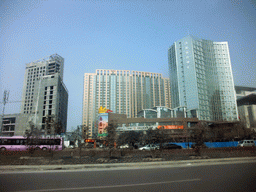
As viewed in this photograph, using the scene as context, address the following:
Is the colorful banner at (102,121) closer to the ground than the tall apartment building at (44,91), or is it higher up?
closer to the ground

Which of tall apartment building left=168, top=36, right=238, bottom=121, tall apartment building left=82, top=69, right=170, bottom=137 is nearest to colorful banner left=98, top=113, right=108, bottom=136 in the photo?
tall apartment building left=168, top=36, right=238, bottom=121

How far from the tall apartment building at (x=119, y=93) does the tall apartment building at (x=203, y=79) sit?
149 ft

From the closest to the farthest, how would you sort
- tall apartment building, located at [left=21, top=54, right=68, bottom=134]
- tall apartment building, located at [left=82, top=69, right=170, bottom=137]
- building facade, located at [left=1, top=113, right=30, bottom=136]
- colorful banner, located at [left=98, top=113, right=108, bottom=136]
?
colorful banner, located at [left=98, top=113, right=108, bottom=136]
building facade, located at [left=1, top=113, right=30, bottom=136]
tall apartment building, located at [left=21, top=54, right=68, bottom=134]
tall apartment building, located at [left=82, top=69, right=170, bottom=137]

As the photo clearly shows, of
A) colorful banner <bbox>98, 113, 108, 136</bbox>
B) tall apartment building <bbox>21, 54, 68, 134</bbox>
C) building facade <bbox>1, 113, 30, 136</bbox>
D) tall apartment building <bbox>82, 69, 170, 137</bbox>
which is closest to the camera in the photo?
colorful banner <bbox>98, 113, 108, 136</bbox>

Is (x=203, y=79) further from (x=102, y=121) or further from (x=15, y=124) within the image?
(x=15, y=124)

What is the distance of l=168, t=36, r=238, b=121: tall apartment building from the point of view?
82.4 m

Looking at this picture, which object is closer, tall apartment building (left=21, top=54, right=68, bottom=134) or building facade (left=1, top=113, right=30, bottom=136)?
building facade (left=1, top=113, right=30, bottom=136)

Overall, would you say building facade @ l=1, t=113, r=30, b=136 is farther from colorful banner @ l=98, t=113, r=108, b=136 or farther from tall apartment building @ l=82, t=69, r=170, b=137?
tall apartment building @ l=82, t=69, r=170, b=137

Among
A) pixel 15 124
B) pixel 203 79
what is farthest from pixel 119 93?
pixel 15 124

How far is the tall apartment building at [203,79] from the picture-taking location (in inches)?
3246

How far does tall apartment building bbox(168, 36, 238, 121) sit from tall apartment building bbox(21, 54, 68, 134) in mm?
60425

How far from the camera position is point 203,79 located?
3364 inches

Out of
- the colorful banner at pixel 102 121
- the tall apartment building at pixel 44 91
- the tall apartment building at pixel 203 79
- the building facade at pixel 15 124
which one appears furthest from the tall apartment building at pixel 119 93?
the building facade at pixel 15 124

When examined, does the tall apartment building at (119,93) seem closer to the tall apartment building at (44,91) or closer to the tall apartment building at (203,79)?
the tall apartment building at (44,91)
